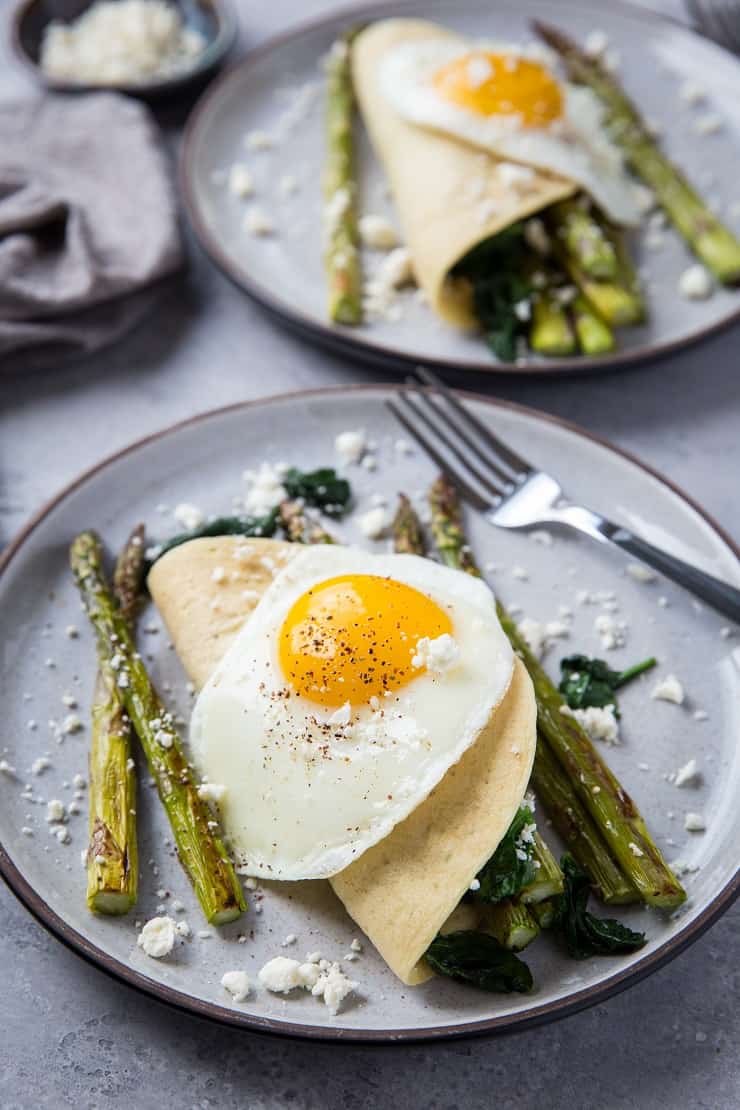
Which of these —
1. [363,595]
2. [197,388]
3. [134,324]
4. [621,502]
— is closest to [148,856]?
[363,595]

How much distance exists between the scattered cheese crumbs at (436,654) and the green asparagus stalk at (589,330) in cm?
181

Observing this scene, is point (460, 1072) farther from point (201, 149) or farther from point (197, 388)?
point (201, 149)

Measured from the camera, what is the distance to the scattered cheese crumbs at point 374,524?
3745 millimetres

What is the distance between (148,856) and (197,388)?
2.26 metres

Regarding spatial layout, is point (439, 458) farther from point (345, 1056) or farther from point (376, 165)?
point (376, 165)

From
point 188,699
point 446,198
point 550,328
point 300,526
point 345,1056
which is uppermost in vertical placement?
point 446,198

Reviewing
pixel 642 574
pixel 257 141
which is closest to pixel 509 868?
pixel 642 574

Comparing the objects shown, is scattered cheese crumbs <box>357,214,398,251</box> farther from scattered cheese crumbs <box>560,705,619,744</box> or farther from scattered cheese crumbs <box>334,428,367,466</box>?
scattered cheese crumbs <box>560,705,619,744</box>

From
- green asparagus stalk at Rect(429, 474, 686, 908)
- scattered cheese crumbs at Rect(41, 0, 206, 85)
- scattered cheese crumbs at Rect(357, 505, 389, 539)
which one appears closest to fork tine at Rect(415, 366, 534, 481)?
scattered cheese crumbs at Rect(357, 505, 389, 539)

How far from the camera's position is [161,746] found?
10.2 ft

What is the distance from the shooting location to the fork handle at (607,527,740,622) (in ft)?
11.1

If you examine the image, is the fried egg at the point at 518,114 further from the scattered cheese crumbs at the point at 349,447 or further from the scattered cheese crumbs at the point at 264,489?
the scattered cheese crumbs at the point at 264,489

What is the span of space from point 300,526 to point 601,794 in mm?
1282

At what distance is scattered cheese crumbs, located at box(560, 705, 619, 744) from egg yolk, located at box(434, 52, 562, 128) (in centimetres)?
276
